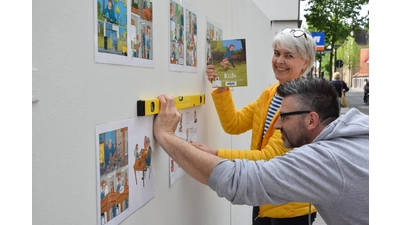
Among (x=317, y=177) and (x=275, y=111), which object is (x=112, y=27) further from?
(x=275, y=111)

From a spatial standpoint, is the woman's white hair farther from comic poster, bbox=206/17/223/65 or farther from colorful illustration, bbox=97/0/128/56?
colorful illustration, bbox=97/0/128/56

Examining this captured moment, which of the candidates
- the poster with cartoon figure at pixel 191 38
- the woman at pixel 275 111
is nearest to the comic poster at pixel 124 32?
the poster with cartoon figure at pixel 191 38

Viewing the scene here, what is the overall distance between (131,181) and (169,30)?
887 mm

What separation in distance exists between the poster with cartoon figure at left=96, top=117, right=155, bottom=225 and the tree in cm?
2170

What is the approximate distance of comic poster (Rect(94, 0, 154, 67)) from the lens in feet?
5.32

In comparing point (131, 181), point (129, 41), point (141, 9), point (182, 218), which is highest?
point (141, 9)

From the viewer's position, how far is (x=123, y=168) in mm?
1860

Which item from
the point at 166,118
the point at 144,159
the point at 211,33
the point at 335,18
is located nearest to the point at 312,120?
the point at 166,118

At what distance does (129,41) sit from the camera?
1865 mm

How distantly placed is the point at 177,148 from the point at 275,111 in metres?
0.85

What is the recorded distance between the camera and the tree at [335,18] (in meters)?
22.4

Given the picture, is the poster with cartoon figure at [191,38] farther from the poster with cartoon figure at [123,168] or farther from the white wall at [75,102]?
the poster with cartoon figure at [123,168]
